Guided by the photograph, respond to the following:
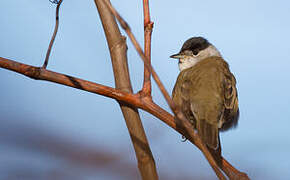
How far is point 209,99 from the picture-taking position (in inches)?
133

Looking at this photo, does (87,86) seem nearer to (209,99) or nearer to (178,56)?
(209,99)

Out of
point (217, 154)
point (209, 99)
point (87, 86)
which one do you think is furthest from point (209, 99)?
point (87, 86)

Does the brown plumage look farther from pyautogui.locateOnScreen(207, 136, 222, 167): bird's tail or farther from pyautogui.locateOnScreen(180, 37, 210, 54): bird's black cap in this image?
pyautogui.locateOnScreen(180, 37, 210, 54): bird's black cap

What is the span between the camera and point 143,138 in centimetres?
201

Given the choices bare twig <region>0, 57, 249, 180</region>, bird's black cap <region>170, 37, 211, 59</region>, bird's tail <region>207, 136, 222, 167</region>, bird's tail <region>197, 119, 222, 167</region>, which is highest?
bird's black cap <region>170, 37, 211, 59</region>

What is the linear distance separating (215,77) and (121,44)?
5.46 feet

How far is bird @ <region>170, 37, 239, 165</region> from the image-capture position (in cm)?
318

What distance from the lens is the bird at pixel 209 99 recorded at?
3.18 m

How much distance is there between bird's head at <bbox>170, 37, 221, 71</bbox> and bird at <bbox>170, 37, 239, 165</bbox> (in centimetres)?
19

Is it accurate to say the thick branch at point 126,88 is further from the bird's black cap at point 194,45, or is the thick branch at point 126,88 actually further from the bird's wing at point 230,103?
the bird's black cap at point 194,45

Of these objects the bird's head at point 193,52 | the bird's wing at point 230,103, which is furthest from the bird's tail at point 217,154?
the bird's head at point 193,52

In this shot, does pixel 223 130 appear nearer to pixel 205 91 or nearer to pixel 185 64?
pixel 205 91

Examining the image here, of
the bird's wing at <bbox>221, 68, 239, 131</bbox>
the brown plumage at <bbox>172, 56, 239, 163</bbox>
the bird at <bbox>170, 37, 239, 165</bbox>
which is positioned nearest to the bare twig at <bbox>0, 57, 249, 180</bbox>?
the bird at <bbox>170, 37, 239, 165</bbox>

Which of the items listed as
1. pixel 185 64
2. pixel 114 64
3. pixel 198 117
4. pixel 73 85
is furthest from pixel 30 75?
pixel 185 64
